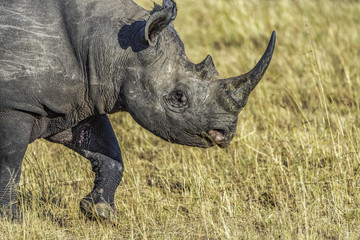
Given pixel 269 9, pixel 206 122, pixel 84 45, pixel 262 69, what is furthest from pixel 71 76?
pixel 269 9

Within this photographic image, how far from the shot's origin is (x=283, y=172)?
582cm

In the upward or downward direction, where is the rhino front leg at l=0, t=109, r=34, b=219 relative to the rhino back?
downward

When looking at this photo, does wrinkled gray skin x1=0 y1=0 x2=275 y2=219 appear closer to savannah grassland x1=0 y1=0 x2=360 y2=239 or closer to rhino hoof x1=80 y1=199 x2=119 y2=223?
rhino hoof x1=80 y1=199 x2=119 y2=223

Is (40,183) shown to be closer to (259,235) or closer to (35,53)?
(35,53)

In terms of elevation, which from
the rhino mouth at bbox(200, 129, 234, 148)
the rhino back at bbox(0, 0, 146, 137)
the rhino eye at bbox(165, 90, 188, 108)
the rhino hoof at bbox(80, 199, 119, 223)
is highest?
the rhino back at bbox(0, 0, 146, 137)

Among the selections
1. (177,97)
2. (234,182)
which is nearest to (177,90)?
(177,97)

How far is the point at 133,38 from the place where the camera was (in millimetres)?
4988

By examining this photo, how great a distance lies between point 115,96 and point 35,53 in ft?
2.08

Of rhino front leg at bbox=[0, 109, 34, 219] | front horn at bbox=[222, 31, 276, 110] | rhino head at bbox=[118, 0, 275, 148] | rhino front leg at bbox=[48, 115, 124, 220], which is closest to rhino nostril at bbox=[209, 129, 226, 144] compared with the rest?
rhino head at bbox=[118, 0, 275, 148]

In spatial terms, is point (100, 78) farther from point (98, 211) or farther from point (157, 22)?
point (98, 211)

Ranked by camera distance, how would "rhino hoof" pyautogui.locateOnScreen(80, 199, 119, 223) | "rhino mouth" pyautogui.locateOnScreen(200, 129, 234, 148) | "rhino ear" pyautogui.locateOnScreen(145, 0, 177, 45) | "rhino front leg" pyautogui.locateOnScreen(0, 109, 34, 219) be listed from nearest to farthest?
1. "rhino ear" pyautogui.locateOnScreen(145, 0, 177, 45)
2. "rhino front leg" pyautogui.locateOnScreen(0, 109, 34, 219)
3. "rhino mouth" pyautogui.locateOnScreen(200, 129, 234, 148)
4. "rhino hoof" pyautogui.locateOnScreen(80, 199, 119, 223)

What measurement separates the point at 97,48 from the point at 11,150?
929 millimetres

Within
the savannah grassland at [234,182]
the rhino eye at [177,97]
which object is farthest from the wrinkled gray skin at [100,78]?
the savannah grassland at [234,182]

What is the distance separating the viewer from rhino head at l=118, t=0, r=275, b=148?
4.96 m
